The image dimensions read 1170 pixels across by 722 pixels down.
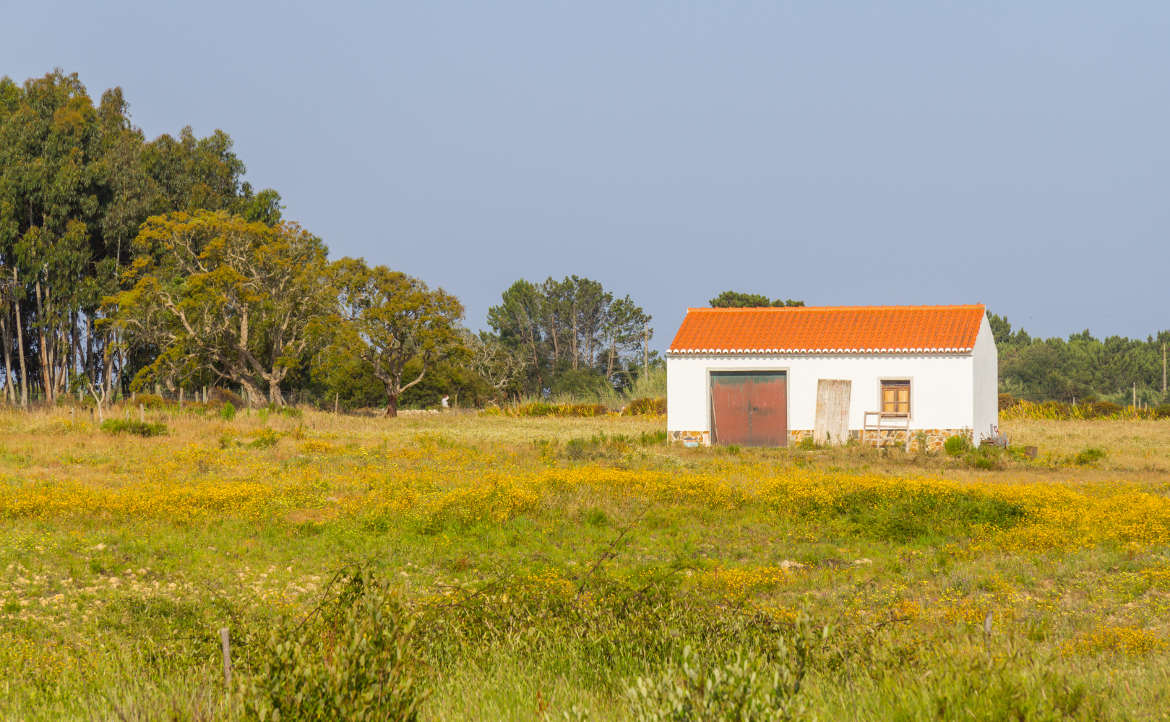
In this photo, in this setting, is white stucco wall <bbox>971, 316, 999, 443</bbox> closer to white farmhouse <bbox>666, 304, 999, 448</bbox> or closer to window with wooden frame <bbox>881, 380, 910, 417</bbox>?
white farmhouse <bbox>666, 304, 999, 448</bbox>

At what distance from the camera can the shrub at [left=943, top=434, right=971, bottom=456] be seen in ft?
86.9

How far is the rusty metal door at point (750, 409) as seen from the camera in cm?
2928

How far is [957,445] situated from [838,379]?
384 centimetres

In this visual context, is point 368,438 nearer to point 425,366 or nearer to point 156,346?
point 425,366

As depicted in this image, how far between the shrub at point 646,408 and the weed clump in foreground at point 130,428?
73.2 ft

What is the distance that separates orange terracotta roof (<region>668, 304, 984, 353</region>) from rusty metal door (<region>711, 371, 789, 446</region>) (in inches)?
36.1

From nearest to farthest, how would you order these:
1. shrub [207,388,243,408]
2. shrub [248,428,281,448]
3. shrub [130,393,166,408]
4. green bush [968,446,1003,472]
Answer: green bush [968,446,1003,472] → shrub [248,428,281,448] → shrub [130,393,166,408] → shrub [207,388,243,408]

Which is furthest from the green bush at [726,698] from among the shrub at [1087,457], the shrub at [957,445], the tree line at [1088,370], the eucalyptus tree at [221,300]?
the tree line at [1088,370]

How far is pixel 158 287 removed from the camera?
45.2 m

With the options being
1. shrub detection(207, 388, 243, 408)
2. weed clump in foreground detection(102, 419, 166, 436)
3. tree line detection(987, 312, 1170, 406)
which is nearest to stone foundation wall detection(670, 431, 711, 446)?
weed clump in foreground detection(102, 419, 166, 436)

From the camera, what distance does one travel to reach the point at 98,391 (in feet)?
170

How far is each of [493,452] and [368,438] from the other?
6.07 meters

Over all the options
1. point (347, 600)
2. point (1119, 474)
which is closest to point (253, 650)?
point (347, 600)

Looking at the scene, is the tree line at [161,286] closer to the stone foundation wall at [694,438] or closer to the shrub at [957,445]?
the stone foundation wall at [694,438]
